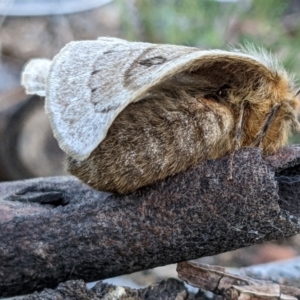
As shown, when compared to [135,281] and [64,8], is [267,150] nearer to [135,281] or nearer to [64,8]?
[135,281]

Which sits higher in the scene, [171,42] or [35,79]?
[171,42]

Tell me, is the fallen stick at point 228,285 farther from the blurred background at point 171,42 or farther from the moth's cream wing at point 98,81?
the blurred background at point 171,42

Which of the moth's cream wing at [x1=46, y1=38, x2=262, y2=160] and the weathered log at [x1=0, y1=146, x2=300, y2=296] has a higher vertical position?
the moth's cream wing at [x1=46, y1=38, x2=262, y2=160]

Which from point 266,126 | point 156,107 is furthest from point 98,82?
point 266,126

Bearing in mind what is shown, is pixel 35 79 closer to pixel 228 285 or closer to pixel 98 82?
pixel 98 82

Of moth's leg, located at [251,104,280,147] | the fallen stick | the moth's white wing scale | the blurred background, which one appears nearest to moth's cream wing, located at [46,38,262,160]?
the moth's white wing scale

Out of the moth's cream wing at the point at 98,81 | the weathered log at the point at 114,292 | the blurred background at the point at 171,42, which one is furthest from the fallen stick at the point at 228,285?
the blurred background at the point at 171,42

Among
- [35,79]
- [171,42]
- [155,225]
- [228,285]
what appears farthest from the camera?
[171,42]

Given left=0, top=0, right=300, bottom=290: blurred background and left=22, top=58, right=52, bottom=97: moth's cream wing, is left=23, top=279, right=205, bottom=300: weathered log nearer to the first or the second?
left=22, top=58, right=52, bottom=97: moth's cream wing
